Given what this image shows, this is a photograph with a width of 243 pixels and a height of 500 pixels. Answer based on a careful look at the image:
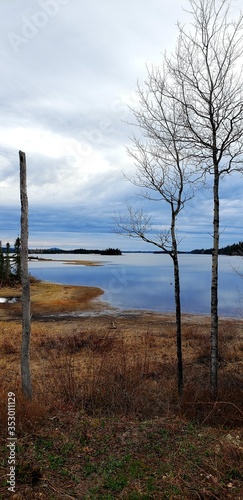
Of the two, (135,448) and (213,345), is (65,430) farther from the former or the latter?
(213,345)

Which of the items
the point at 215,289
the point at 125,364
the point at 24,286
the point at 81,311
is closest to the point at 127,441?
the point at 125,364

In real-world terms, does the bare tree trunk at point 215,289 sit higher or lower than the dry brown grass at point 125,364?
higher

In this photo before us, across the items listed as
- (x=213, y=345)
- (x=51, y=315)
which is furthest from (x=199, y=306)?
(x=213, y=345)

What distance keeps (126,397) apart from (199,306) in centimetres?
3007

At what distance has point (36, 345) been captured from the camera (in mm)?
17734

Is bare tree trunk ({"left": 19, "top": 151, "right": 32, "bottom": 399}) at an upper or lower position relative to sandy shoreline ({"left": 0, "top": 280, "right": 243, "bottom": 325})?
upper

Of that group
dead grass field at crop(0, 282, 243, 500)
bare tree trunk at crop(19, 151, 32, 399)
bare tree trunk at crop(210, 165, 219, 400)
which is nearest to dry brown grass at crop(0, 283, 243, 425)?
dead grass field at crop(0, 282, 243, 500)

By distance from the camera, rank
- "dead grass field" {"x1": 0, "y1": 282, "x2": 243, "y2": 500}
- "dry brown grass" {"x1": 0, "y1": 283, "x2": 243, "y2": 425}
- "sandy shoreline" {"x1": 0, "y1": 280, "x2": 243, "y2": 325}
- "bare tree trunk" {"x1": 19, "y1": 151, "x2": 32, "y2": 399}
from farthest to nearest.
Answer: "sandy shoreline" {"x1": 0, "y1": 280, "x2": 243, "y2": 325}, "dry brown grass" {"x1": 0, "y1": 283, "x2": 243, "y2": 425}, "bare tree trunk" {"x1": 19, "y1": 151, "x2": 32, "y2": 399}, "dead grass field" {"x1": 0, "y1": 282, "x2": 243, "y2": 500}

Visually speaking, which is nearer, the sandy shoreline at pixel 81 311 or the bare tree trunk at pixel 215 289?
the bare tree trunk at pixel 215 289

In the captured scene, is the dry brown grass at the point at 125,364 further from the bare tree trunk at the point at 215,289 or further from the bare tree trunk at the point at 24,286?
the bare tree trunk at the point at 24,286

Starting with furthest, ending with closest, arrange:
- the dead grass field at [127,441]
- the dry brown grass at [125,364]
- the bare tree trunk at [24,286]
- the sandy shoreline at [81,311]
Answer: the sandy shoreline at [81,311], the dry brown grass at [125,364], the bare tree trunk at [24,286], the dead grass field at [127,441]

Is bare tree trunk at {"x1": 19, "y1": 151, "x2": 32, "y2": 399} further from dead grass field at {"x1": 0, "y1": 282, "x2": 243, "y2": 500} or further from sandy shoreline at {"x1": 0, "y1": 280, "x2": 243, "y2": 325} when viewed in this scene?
sandy shoreline at {"x1": 0, "y1": 280, "x2": 243, "y2": 325}

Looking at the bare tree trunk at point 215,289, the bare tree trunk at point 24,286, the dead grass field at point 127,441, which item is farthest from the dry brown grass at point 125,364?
the bare tree trunk at point 24,286

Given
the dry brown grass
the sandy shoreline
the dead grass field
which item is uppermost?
the dead grass field
